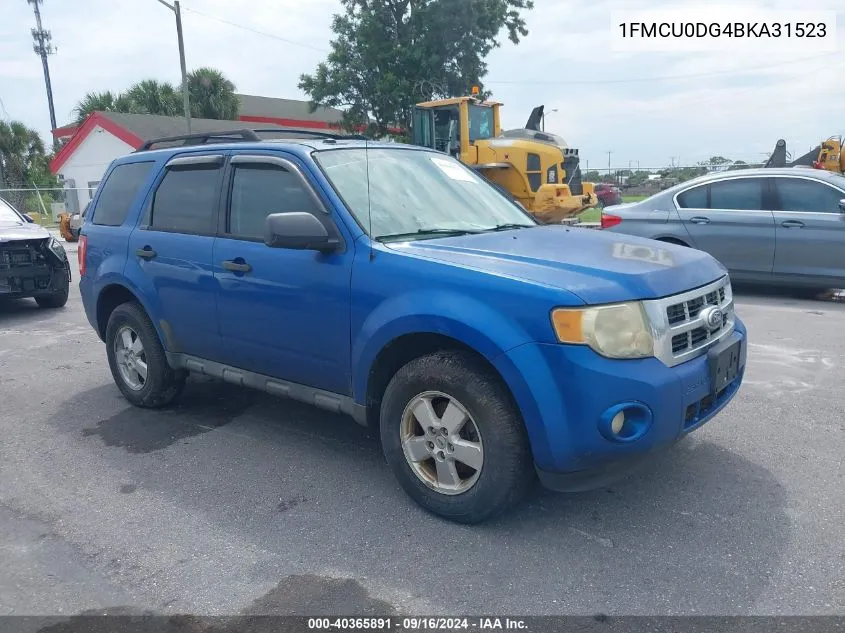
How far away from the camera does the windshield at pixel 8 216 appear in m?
9.59

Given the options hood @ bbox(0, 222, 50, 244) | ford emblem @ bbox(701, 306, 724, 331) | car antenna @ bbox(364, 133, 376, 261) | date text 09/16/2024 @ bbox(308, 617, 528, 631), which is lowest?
date text 09/16/2024 @ bbox(308, 617, 528, 631)

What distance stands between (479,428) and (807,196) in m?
7.03

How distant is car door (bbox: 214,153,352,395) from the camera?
3.81 meters

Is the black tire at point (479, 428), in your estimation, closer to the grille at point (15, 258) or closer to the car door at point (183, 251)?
the car door at point (183, 251)

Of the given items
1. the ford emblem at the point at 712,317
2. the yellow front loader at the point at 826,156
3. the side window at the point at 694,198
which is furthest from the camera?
the yellow front loader at the point at 826,156

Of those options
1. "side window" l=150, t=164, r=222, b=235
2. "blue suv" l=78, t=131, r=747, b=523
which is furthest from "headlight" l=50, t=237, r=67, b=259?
"side window" l=150, t=164, r=222, b=235

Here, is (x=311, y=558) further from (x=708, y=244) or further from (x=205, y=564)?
(x=708, y=244)

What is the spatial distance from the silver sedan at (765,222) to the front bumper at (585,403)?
6.22 metres

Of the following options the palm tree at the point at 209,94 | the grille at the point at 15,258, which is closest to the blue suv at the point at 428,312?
the grille at the point at 15,258

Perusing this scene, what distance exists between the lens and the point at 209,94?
38.0m

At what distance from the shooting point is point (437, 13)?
34531 mm

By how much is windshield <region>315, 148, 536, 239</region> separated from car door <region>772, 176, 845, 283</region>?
5.12m

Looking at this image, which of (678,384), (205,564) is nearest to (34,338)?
(205,564)

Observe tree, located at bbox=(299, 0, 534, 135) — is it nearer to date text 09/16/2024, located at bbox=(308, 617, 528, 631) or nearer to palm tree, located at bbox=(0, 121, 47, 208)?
palm tree, located at bbox=(0, 121, 47, 208)
